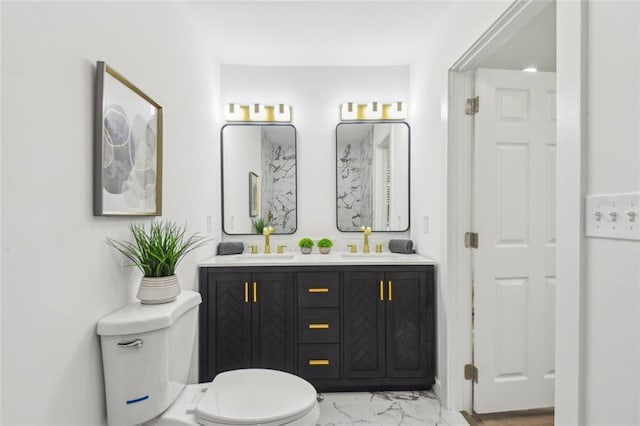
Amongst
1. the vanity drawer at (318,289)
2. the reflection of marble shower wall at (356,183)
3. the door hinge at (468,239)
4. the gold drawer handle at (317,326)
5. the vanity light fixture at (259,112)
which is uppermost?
the vanity light fixture at (259,112)

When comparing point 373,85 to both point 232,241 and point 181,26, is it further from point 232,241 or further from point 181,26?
point 232,241

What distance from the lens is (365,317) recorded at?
88.0 inches

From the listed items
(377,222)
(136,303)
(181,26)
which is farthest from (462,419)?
(181,26)

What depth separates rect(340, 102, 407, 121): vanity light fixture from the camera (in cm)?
276

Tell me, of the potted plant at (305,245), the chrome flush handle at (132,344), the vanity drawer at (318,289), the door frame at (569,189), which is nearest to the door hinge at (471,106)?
the door frame at (569,189)

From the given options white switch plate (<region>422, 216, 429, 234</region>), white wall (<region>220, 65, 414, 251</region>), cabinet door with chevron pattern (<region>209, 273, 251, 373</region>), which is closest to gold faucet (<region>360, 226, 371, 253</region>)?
white wall (<region>220, 65, 414, 251</region>)

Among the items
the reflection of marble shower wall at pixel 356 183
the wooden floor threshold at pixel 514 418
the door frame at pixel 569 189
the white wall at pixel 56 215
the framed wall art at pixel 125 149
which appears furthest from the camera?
the reflection of marble shower wall at pixel 356 183

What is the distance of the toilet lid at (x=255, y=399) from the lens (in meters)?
1.19

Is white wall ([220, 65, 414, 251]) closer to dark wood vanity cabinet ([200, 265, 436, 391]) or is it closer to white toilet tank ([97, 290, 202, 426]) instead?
dark wood vanity cabinet ([200, 265, 436, 391])

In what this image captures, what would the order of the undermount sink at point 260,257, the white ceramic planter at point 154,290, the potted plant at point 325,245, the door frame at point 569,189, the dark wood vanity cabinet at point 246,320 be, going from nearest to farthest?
the door frame at point 569,189 < the white ceramic planter at point 154,290 < the dark wood vanity cabinet at point 246,320 < the undermount sink at point 260,257 < the potted plant at point 325,245

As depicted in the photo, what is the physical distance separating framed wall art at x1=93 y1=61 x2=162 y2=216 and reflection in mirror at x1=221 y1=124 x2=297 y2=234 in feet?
3.86

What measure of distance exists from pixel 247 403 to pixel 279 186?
175 cm

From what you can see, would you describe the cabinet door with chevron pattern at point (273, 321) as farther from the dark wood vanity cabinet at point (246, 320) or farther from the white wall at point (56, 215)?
the white wall at point (56, 215)

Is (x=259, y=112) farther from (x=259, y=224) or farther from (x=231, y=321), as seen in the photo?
(x=231, y=321)
